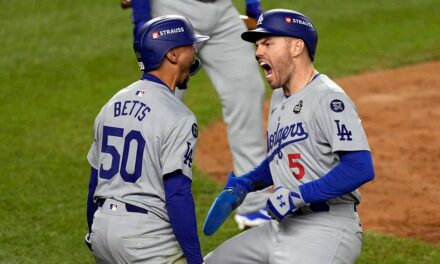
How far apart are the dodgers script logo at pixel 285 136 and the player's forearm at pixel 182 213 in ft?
1.89

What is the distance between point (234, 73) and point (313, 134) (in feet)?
8.83

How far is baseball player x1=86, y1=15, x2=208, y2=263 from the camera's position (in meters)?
5.16

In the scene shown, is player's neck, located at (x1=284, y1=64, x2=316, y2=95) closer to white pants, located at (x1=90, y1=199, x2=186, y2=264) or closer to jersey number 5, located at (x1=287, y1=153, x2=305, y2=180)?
jersey number 5, located at (x1=287, y1=153, x2=305, y2=180)

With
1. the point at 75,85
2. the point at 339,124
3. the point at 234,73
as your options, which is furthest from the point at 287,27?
the point at 75,85

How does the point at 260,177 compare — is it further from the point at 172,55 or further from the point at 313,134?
the point at 172,55

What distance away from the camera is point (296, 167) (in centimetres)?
543

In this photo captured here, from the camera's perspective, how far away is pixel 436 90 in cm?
1212

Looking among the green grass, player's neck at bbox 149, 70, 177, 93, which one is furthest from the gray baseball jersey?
the green grass

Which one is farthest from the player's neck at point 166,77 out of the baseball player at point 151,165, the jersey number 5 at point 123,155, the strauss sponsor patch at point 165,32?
the jersey number 5 at point 123,155

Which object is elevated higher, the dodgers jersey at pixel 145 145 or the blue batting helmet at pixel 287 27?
the blue batting helmet at pixel 287 27

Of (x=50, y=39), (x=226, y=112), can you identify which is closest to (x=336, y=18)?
(x=50, y=39)

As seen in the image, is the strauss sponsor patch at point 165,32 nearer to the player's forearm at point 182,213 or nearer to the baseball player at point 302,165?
the baseball player at point 302,165

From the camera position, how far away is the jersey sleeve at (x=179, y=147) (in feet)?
16.9

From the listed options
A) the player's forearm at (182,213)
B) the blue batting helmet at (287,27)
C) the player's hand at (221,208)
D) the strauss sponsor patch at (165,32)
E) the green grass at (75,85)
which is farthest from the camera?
the green grass at (75,85)
